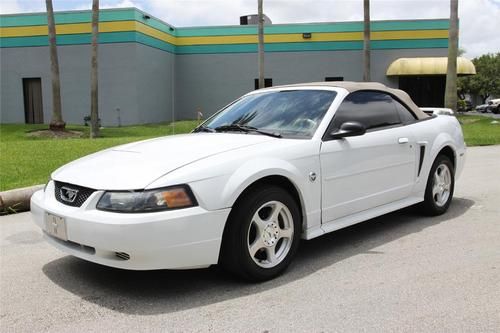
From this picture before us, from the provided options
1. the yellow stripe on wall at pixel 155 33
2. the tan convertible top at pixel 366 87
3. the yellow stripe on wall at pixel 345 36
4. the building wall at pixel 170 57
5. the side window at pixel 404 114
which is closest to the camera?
the tan convertible top at pixel 366 87

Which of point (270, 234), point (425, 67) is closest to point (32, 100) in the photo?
point (425, 67)

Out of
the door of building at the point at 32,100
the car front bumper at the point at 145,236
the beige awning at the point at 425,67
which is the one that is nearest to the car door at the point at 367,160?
the car front bumper at the point at 145,236

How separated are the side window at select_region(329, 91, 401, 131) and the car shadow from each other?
113cm

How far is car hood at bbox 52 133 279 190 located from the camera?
142 inches

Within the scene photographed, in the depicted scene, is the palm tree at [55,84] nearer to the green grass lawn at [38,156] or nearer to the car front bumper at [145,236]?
the green grass lawn at [38,156]

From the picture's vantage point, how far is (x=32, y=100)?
88.0 feet

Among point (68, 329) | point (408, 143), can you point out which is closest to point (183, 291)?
point (68, 329)

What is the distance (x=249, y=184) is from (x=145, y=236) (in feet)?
2.84

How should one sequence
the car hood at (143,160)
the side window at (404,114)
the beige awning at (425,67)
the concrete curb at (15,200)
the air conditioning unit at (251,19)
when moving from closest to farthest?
the car hood at (143,160)
the side window at (404,114)
the concrete curb at (15,200)
the beige awning at (425,67)
the air conditioning unit at (251,19)

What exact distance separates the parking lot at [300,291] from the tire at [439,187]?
1.90ft

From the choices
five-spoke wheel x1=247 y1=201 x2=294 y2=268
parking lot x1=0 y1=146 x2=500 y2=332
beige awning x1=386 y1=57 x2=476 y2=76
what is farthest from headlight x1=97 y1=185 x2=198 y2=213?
beige awning x1=386 y1=57 x2=476 y2=76

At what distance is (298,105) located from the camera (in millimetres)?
4887

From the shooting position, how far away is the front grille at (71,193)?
369cm

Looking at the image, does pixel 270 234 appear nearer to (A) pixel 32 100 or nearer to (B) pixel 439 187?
(B) pixel 439 187
